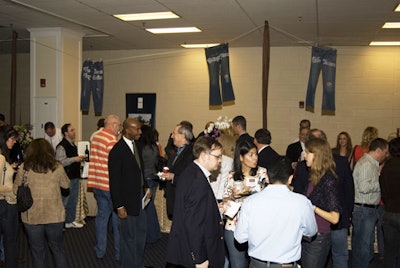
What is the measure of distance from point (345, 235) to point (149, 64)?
1052 cm

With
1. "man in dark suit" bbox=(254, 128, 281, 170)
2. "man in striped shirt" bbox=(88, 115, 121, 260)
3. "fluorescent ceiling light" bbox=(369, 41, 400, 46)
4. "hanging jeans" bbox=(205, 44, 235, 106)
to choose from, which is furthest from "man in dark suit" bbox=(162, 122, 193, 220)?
"fluorescent ceiling light" bbox=(369, 41, 400, 46)

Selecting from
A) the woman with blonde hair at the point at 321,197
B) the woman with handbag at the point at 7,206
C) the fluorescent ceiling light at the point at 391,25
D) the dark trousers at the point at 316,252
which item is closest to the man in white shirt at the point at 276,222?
the woman with blonde hair at the point at 321,197

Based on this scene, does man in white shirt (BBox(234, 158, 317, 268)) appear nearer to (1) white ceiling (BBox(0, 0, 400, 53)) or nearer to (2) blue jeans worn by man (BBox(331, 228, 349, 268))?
(2) blue jeans worn by man (BBox(331, 228, 349, 268))

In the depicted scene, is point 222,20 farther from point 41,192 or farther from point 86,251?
point 41,192

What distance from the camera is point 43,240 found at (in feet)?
15.2

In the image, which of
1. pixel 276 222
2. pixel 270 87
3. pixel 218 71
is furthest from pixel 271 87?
pixel 276 222

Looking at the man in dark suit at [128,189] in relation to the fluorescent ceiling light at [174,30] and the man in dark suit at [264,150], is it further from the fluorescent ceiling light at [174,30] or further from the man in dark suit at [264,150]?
the fluorescent ceiling light at [174,30]

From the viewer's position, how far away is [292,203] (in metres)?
2.99

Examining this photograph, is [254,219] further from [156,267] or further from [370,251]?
[156,267]

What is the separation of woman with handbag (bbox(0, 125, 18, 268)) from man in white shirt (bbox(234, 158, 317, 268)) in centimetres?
258

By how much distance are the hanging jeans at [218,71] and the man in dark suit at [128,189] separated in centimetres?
489

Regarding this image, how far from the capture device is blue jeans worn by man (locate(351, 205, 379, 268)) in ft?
16.5

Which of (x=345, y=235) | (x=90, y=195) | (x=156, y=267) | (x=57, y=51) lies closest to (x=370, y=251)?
(x=345, y=235)

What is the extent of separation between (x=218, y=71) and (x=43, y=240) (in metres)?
5.99
